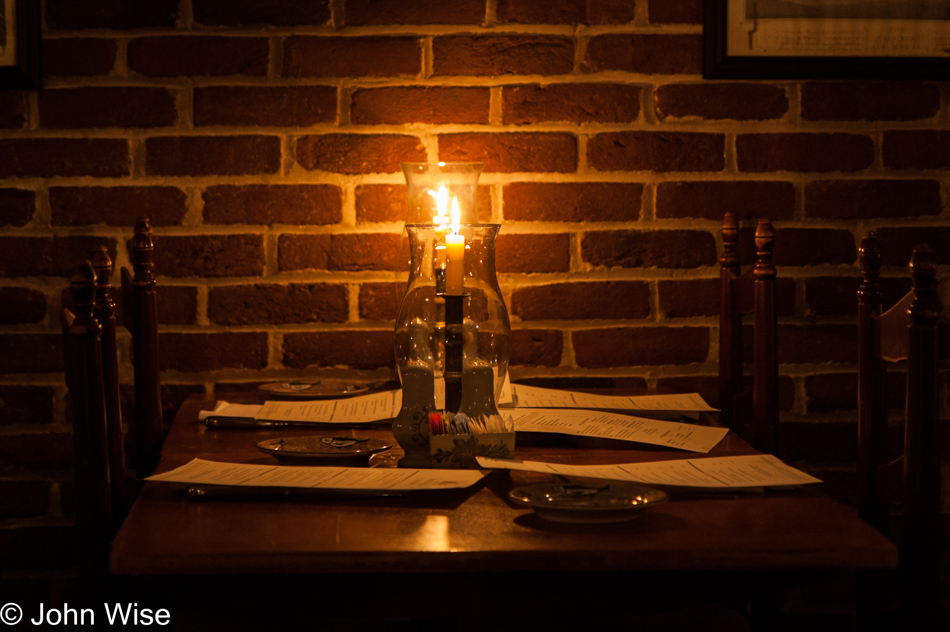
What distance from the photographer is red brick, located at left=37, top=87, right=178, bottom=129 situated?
5.38 feet

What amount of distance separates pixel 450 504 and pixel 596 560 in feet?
0.63

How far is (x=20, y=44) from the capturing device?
161 centimetres

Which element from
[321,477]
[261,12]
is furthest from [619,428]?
[261,12]

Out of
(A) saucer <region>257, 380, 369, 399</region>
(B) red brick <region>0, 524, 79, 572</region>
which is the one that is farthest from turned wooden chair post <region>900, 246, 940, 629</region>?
(B) red brick <region>0, 524, 79, 572</region>

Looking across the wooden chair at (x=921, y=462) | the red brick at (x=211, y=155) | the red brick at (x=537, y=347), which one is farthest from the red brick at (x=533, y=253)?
the wooden chair at (x=921, y=462)

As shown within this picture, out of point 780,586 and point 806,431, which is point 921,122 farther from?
point 780,586

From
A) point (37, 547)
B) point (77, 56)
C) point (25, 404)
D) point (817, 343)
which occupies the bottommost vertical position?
point (37, 547)

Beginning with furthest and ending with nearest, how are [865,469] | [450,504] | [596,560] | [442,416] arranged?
[865,469], [442,416], [450,504], [596,560]

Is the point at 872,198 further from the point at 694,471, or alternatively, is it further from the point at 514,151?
the point at 694,471

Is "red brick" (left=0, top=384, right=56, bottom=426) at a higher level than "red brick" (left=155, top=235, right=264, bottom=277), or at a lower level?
lower

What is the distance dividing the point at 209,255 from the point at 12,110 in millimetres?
425

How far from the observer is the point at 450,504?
0.91 meters

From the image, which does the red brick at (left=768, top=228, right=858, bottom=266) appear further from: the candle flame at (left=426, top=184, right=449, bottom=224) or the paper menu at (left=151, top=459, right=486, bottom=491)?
the paper menu at (left=151, top=459, right=486, bottom=491)

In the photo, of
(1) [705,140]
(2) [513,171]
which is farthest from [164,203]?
(1) [705,140]
